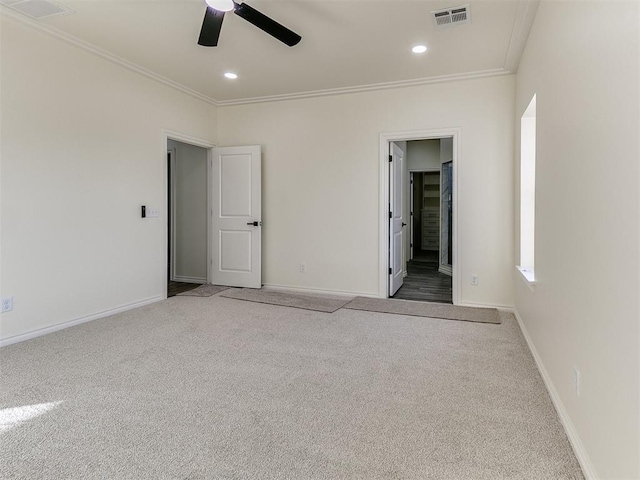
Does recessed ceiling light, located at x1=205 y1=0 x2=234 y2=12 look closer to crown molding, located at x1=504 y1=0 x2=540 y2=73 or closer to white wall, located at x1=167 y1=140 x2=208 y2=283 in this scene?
crown molding, located at x1=504 y1=0 x2=540 y2=73

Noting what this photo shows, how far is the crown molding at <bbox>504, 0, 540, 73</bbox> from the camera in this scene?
2855mm

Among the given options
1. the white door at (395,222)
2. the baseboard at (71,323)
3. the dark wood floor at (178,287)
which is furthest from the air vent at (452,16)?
the dark wood floor at (178,287)

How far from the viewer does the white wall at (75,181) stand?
3.15 meters

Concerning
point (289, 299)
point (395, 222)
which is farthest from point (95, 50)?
point (395, 222)

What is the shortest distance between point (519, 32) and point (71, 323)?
4735mm

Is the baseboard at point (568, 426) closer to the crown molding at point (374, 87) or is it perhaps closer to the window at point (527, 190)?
the window at point (527, 190)

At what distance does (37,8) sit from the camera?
2.98 m

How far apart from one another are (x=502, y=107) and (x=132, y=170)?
13.5 feet

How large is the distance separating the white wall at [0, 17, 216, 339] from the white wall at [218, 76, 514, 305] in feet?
4.70

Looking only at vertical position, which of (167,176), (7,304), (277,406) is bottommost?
(277,406)

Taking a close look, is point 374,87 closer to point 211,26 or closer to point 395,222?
point 395,222

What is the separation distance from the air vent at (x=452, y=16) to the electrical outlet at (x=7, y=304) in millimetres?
4072

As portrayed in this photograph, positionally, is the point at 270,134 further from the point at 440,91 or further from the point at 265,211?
the point at 440,91

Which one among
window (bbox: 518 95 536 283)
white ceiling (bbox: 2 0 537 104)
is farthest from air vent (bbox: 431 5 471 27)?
window (bbox: 518 95 536 283)
